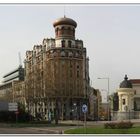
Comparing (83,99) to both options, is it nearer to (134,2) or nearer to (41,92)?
(41,92)

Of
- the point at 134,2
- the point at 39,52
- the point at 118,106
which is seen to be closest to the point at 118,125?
the point at 134,2

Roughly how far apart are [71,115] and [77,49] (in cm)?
1997

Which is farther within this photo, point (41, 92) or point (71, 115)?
point (71, 115)

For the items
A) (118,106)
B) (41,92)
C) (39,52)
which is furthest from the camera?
(39,52)

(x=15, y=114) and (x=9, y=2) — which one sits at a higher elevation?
(x=9, y=2)

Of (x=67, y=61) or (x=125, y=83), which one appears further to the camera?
(x=67, y=61)

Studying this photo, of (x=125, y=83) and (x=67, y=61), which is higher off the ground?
(x=67, y=61)

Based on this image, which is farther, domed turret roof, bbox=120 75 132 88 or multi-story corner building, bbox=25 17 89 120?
multi-story corner building, bbox=25 17 89 120

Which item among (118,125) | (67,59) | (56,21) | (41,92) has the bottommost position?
(118,125)

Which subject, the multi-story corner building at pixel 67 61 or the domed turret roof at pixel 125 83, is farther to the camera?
the multi-story corner building at pixel 67 61

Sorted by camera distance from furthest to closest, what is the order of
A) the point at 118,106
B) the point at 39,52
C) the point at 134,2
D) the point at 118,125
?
the point at 39,52
the point at 118,106
the point at 118,125
the point at 134,2

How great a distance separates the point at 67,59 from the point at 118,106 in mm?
28008

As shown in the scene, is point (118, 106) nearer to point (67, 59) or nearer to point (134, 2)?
point (67, 59)

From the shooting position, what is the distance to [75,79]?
13212 cm
